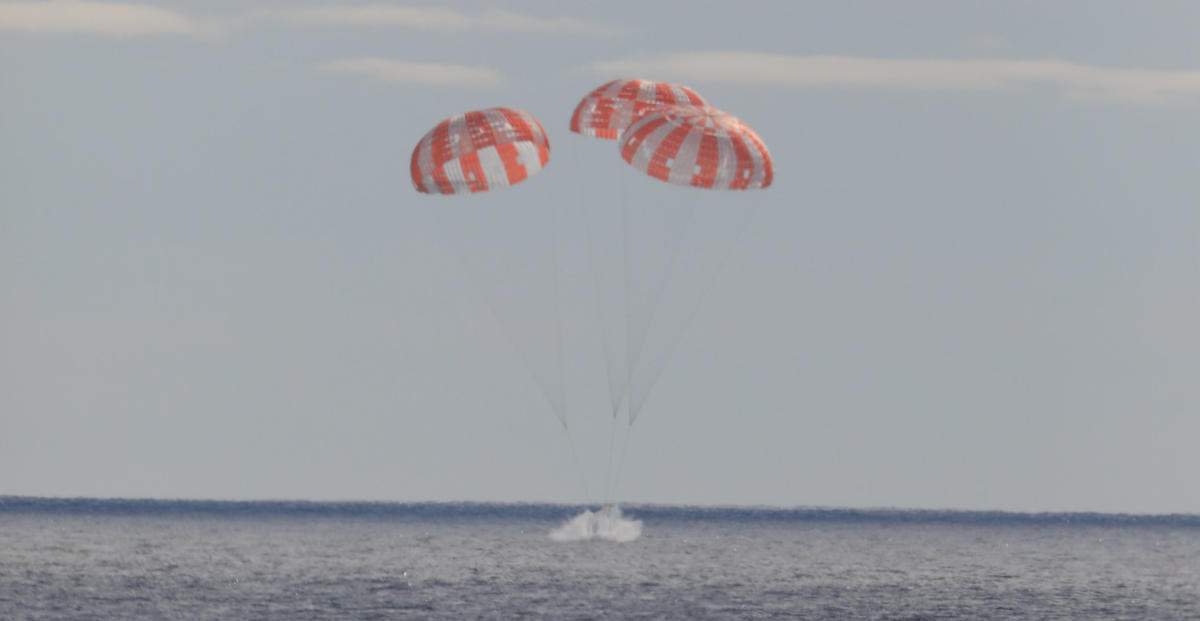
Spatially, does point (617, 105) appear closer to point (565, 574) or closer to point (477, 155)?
point (477, 155)

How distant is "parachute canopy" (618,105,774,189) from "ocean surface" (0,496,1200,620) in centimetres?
1273

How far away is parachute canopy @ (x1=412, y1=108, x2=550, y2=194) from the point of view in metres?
44.1

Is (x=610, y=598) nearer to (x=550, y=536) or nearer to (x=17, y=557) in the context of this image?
(x=17, y=557)

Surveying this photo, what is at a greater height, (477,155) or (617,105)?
(617,105)

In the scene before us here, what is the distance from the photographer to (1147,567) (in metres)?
86.6

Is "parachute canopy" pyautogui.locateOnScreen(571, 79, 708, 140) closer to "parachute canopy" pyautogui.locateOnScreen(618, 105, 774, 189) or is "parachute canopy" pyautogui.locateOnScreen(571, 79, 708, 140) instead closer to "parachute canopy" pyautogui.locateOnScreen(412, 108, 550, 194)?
"parachute canopy" pyautogui.locateOnScreen(412, 108, 550, 194)

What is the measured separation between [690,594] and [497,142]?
60.4 feet

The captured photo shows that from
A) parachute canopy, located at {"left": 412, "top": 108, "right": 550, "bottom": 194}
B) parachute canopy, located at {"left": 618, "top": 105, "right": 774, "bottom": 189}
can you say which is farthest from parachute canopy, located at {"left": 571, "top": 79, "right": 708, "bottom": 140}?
parachute canopy, located at {"left": 618, "top": 105, "right": 774, "bottom": 189}

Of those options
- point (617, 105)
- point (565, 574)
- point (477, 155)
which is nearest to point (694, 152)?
point (617, 105)

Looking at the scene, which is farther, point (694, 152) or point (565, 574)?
point (565, 574)

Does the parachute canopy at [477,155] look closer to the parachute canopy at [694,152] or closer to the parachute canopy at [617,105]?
the parachute canopy at [617,105]

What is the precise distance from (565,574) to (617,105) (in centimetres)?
2316

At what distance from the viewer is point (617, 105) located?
45.9 metres

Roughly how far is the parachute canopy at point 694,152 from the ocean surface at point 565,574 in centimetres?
1273
